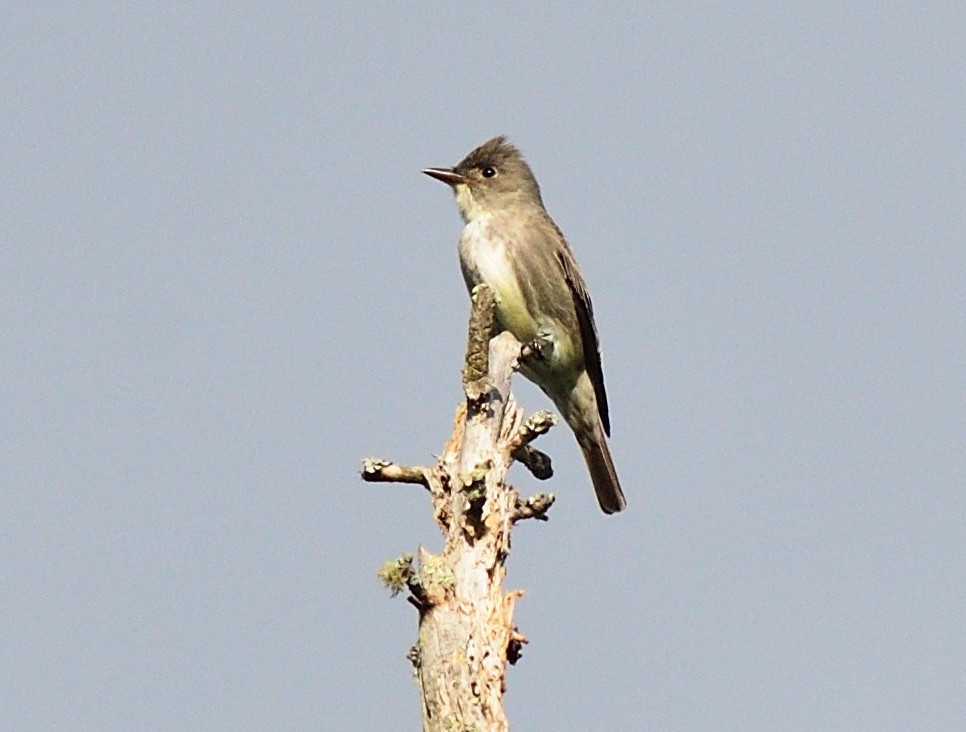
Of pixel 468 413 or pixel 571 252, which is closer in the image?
pixel 468 413

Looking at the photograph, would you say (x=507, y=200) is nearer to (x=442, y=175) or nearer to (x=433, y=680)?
(x=442, y=175)

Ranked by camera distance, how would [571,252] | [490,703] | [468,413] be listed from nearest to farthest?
[490,703], [468,413], [571,252]

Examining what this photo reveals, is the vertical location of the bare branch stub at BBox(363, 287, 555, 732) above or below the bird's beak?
below

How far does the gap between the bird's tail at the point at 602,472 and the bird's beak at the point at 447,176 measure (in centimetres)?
230

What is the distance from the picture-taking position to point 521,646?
6480mm

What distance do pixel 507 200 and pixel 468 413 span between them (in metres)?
5.31

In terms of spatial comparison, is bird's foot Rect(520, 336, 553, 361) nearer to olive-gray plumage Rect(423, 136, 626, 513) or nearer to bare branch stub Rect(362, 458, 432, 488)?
olive-gray plumage Rect(423, 136, 626, 513)

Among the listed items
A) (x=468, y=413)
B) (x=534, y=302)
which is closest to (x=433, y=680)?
(x=468, y=413)

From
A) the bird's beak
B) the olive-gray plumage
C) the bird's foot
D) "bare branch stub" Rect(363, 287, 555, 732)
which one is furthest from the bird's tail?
"bare branch stub" Rect(363, 287, 555, 732)

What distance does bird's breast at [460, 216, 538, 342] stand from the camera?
11.4 m

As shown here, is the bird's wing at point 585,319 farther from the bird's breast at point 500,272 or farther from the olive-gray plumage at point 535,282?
the bird's breast at point 500,272

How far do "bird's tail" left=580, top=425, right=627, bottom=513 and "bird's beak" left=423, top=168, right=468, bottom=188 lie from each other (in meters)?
2.30

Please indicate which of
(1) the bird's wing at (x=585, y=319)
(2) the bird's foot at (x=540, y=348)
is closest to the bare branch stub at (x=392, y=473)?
(2) the bird's foot at (x=540, y=348)

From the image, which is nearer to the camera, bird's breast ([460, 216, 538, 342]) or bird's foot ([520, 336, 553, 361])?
bird's foot ([520, 336, 553, 361])
